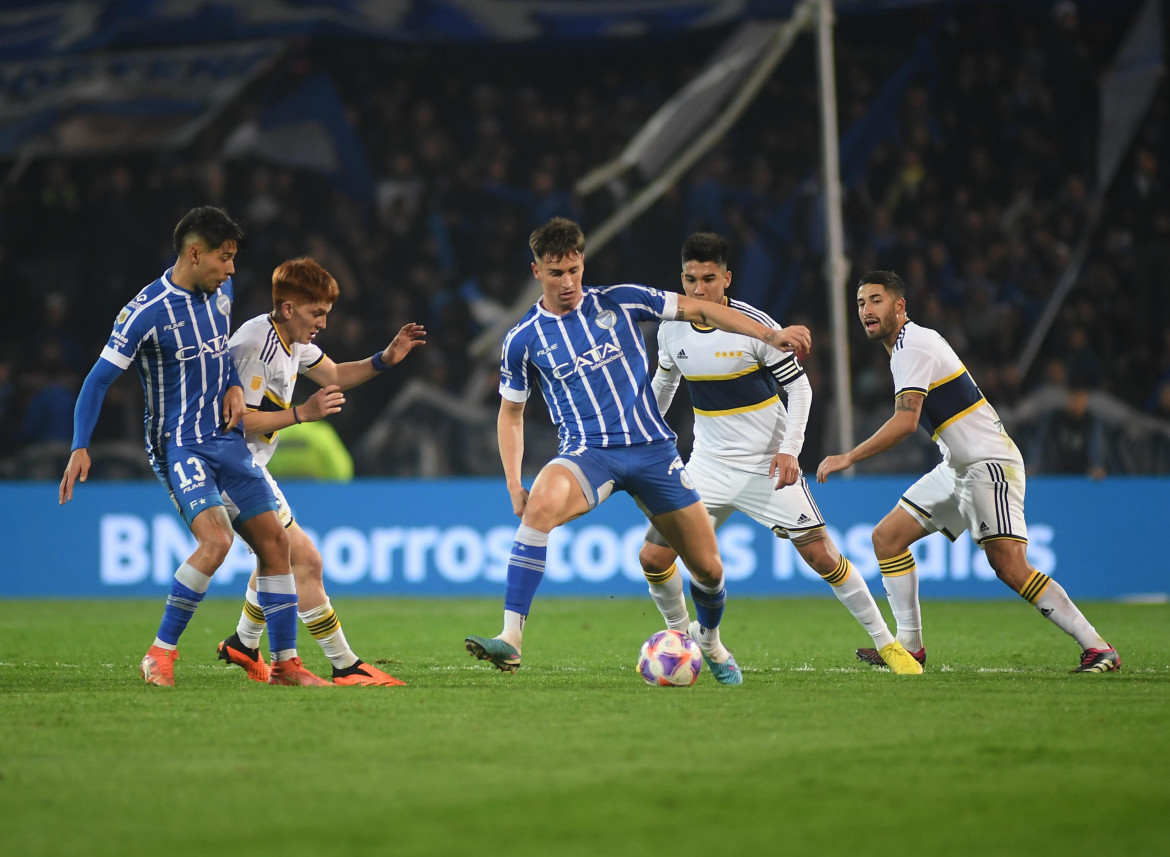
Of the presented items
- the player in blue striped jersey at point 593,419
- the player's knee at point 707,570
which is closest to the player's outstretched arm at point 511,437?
the player in blue striped jersey at point 593,419

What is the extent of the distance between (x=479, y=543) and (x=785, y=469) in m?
6.25

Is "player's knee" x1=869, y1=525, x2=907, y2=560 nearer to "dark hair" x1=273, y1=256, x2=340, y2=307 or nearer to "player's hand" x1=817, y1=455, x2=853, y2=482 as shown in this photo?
"player's hand" x1=817, y1=455, x2=853, y2=482

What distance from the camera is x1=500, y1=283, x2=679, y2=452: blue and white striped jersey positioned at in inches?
248

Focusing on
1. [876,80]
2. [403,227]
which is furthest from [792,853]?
[876,80]

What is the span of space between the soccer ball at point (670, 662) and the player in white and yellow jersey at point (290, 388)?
1166mm

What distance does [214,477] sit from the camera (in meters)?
6.22

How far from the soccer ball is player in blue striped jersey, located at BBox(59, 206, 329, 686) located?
153 cm

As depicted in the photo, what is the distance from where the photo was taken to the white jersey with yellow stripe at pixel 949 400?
6.93m

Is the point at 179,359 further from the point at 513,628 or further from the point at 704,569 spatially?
the point at 704,569

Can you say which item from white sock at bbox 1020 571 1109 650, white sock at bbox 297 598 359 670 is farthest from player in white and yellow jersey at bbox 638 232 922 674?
white sock at bbox 297 598 359 670

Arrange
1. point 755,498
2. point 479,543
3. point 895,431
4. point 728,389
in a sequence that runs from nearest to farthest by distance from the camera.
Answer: point 895,431, point 755,498, point 728,389, point 479,543

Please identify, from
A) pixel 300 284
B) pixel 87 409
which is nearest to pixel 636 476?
pixel 300 284

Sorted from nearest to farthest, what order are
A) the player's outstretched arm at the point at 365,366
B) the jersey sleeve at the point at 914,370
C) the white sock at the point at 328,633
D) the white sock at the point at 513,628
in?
the white sock at the point at 513,628, the white sock at the point at 328,633, the player's outstretched arm at the point at 365,366, the jersey sleeve at the point at 914,370

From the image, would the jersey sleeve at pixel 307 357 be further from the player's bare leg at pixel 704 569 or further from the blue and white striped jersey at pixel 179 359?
the player's bare leg at pixel 704 569
